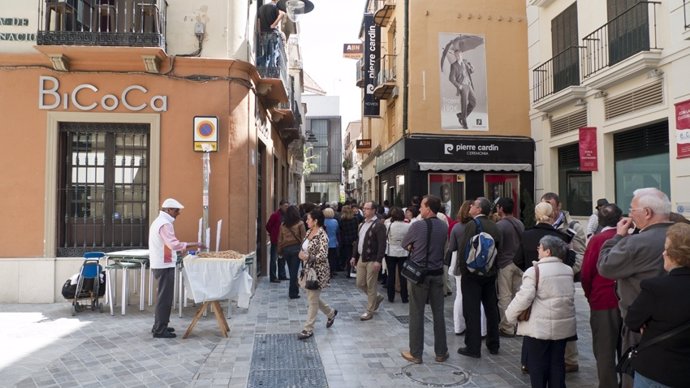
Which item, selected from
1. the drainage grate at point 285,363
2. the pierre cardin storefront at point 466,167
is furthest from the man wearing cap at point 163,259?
the pierre cardin storefront at point 466,167

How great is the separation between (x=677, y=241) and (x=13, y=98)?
9589mm

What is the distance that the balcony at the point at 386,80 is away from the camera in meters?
18.5

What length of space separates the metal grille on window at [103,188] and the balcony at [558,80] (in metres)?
10.6

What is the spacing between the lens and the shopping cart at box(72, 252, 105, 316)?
7.50 meters

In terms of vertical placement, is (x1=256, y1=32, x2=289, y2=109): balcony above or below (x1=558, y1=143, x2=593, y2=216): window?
above

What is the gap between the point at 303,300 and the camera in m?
8.92

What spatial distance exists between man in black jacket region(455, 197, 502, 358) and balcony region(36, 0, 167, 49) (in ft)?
19.3

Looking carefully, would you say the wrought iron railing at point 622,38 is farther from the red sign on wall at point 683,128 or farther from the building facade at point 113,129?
the building facade at point 113,129

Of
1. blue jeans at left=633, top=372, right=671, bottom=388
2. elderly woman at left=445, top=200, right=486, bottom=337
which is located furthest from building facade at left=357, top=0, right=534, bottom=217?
blue jeans at left=633, top=372, right=671, bottom=388

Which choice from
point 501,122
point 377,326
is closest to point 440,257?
point 377,326

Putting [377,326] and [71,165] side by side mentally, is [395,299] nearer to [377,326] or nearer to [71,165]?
[377,326]

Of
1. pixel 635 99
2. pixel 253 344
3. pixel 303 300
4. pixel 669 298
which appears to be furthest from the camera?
pixel 635 99

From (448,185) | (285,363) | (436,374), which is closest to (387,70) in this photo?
(448,185)

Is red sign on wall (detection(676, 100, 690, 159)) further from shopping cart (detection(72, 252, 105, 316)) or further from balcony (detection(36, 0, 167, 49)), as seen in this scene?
shopping cart (detection(72, 252, 105, 316))
